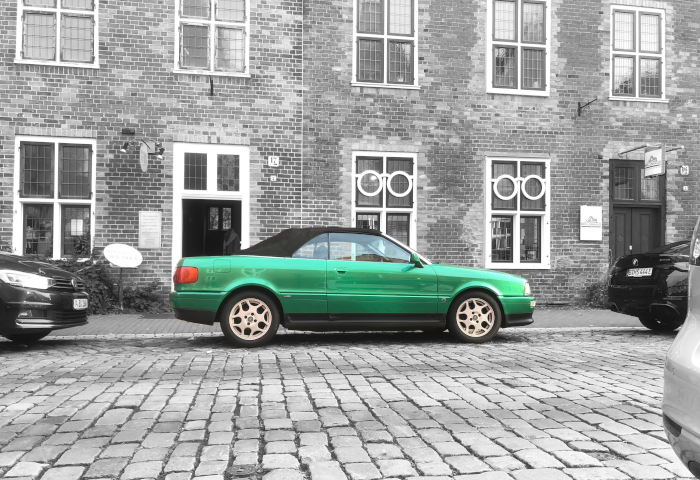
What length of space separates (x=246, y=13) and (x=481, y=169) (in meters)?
6.14

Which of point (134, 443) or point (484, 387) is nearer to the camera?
point (134, 443)

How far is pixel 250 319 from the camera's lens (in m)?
8.38

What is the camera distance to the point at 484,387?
18.6 ft

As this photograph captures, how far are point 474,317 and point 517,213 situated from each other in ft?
22.7

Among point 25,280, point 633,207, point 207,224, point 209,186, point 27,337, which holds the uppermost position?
point 209,186

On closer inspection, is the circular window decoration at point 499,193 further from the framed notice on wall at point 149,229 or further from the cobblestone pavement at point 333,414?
the cobblestone pavement at point 333,414

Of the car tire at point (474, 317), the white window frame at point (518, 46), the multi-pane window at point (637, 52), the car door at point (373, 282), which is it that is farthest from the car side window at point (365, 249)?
the multi-pane window at point (637, 52)

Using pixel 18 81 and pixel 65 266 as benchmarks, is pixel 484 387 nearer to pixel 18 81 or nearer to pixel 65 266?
pixel 65 266

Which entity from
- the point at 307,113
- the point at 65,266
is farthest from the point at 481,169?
the point at 65,266

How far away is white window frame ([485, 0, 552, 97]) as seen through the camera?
50.0 feet

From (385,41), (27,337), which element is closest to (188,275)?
(27,337)

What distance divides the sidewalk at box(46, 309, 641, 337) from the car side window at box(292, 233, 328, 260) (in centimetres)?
237

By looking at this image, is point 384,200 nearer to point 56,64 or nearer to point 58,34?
point 56,64

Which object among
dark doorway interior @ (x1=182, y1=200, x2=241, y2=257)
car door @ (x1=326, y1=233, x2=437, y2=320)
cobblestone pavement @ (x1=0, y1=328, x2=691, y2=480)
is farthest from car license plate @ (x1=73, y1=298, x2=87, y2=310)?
dark doorway interior @ (x1=182, y1=200, x2=241, y2=257)
